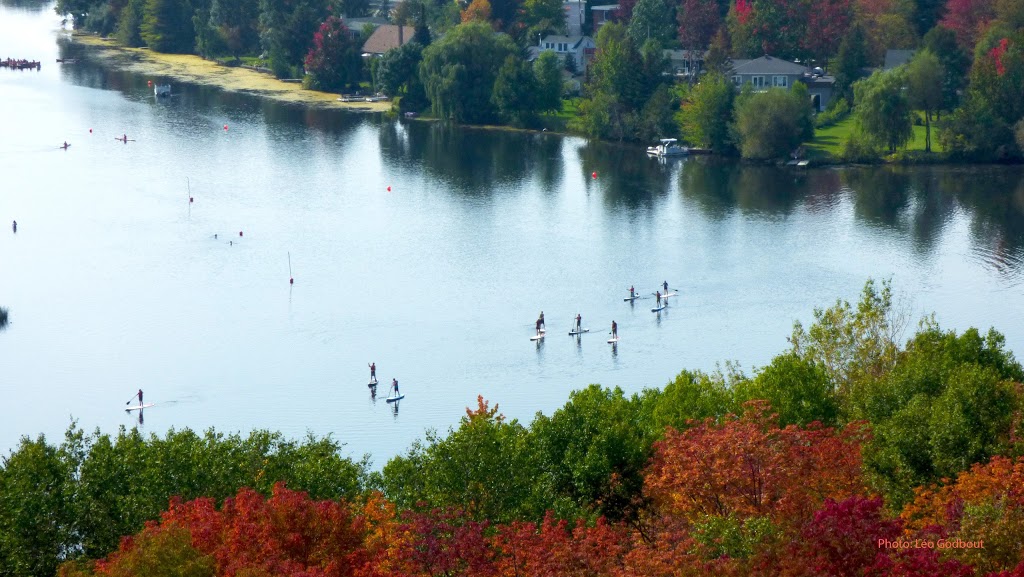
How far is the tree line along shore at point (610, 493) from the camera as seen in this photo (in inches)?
1123

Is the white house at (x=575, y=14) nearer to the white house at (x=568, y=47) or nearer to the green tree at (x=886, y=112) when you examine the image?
the white house at (x=568, y=47)

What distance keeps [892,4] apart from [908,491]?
104163 mm

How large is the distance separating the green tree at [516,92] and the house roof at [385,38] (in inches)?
884

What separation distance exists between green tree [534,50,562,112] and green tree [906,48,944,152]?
2914 centimetres

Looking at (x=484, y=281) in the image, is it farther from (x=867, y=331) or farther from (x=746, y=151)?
(x=746, y=151)

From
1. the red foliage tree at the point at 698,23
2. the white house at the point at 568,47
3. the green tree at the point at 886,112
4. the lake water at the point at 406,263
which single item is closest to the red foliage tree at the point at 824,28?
the red foliage tree at the point at 698,23

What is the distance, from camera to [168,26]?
16162cm

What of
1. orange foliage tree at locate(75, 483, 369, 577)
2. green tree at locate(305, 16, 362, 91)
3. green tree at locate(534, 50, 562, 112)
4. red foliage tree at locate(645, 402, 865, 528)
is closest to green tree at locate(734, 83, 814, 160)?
green tree at locate(534, 50, 562, 112)

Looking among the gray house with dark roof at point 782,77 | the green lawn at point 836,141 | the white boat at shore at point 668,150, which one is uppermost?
the gray house with dark roof at point 782,77

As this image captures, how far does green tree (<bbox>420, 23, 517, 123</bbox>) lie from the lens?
122 m

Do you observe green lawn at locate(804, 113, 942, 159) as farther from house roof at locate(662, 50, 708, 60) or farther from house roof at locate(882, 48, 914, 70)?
house roof at locate(662, 50, 708, 60)

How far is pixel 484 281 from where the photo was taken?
251 ft

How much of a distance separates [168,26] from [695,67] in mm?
63413

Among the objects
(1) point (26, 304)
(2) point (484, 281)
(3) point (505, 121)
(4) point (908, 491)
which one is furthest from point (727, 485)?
(3) point (505, 121)
